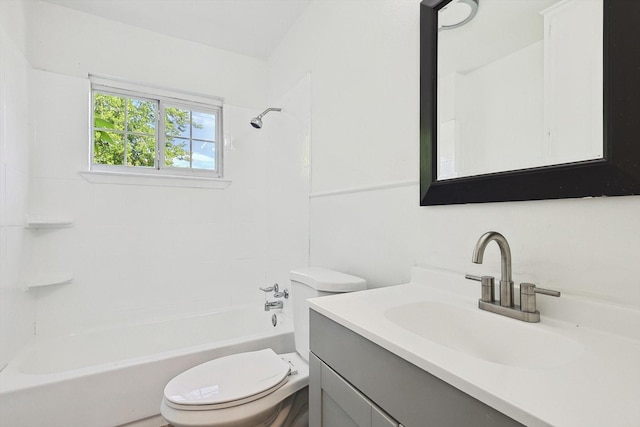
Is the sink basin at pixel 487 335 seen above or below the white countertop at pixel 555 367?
below

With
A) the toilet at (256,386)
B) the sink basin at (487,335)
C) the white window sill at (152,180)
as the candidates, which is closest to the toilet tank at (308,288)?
the toilet at (256,386)

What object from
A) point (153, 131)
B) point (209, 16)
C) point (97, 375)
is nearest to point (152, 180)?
point (153, 131)

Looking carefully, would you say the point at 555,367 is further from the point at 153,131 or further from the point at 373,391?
the point at 153,131

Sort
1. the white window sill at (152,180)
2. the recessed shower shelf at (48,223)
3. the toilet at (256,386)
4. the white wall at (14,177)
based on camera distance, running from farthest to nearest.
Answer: the white window sill at (152,180) → the recessed shower shelf at (48,223) → the white wall at (14,177) → the toilet at (256,386)

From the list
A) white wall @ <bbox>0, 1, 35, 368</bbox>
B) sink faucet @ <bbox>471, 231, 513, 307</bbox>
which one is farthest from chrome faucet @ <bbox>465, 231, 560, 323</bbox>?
white wall @ <bbox>0, 1, 35, 368</bbox>

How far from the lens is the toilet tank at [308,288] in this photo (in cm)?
130

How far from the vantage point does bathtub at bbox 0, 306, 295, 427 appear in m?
1.25

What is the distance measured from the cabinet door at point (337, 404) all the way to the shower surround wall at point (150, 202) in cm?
108

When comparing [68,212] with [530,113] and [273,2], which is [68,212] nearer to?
[273,2]

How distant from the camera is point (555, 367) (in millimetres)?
530

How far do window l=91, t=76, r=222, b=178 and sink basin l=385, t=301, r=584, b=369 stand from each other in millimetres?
2068

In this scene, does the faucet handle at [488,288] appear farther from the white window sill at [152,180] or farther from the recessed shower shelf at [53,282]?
the recessed shower shelf at [53,282]

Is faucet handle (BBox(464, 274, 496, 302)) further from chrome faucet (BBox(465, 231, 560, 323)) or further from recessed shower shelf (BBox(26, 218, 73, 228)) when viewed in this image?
recessed shower shelf (BBox(26, 218, 73, 228))

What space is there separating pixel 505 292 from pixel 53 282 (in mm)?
2327
